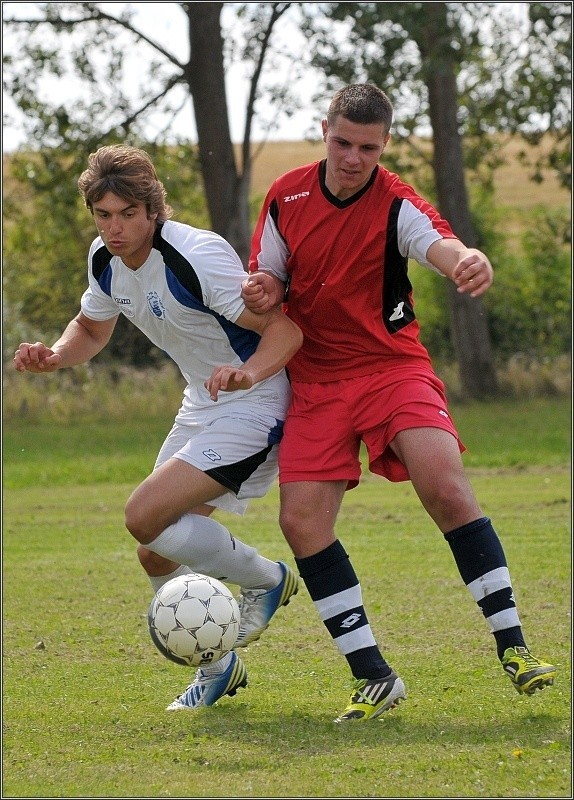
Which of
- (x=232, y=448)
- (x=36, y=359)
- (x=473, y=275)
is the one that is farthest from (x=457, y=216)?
(x=473, y=275)

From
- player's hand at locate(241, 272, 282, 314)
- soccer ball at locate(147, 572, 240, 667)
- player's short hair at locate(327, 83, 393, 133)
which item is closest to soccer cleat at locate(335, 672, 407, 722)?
soccer ball at locate(147, 572, 240, 667)

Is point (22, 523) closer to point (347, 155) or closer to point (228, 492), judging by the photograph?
point (228, 492)

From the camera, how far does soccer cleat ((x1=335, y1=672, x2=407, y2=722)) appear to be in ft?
16.3

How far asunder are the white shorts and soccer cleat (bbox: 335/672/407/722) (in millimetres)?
1025

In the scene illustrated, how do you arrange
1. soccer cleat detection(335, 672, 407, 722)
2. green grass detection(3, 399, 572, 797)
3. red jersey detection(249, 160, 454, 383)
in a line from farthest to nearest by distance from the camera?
red jersey detection(249, 160, 454, 383), soccer cleat detection(335, 672, 407, 722), green grass detection(3, 399, 572, 797)

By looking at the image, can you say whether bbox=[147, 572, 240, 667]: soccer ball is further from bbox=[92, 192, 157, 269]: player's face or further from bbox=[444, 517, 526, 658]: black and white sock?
bbox=[92, 192, 157, 269]: player's face

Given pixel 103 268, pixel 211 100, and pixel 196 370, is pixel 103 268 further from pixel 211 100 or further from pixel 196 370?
pixel 211 100

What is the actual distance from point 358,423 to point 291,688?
130cm

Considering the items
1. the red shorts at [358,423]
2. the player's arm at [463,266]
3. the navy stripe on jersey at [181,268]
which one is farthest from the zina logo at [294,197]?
the red shorts at [358,423]

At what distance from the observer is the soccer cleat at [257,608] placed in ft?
18.9

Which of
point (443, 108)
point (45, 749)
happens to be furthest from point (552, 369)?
point (45, 749)

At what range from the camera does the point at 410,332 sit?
5508 millimetres

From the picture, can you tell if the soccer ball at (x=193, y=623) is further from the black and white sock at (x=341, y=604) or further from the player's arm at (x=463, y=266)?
the player's arm at (x=463, y=266)

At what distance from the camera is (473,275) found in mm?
4738
